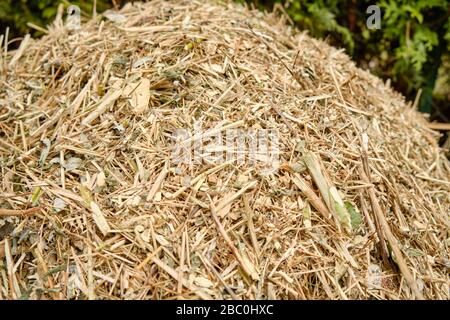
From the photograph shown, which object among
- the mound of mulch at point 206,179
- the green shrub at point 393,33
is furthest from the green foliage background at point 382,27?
the mound of mulch at point 206,179

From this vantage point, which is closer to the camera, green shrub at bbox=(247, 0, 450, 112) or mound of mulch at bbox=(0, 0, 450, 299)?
mound of mulch at bbox=(0, 0, 450, 299)

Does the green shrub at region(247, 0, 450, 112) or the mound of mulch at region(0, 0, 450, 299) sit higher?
the green shrub at region(247, 0, 450, 112)

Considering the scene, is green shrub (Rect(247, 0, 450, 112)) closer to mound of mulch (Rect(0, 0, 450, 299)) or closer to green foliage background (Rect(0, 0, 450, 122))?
green foliage background (Rect(0, 0, 450, 122))

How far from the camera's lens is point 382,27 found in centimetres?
388

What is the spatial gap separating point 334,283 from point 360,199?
415mm

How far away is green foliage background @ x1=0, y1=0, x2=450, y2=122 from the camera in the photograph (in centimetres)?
367

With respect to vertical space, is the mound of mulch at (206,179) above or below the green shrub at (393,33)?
below

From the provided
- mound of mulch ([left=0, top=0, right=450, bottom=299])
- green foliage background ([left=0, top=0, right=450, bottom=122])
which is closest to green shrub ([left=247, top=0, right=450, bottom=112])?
green foliage background ([left=0, top=0, right=450, bottom=122])

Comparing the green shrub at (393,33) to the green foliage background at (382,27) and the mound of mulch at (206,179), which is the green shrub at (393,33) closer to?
the green foliage background at (382,27)

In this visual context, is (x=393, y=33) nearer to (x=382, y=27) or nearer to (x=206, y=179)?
(x=382, y=27)

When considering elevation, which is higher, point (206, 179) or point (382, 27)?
point (382, 27)

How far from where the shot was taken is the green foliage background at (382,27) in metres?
3.67

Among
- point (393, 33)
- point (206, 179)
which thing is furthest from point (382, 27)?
point (206, 179)

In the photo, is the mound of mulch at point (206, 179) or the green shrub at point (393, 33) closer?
the mound of mulch at point (206, 179)
